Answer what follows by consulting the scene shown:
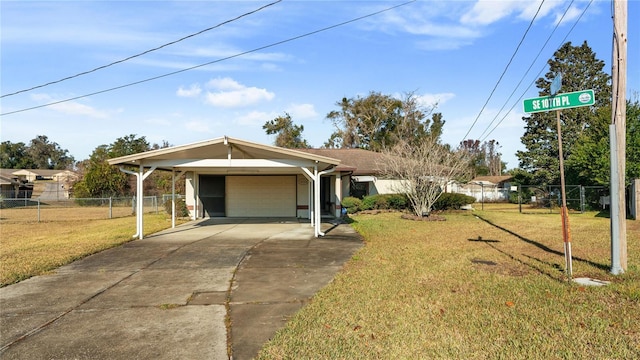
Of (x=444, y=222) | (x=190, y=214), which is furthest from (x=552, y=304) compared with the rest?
(x=190, y=214)

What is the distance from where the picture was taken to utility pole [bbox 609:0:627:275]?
20.3 ft

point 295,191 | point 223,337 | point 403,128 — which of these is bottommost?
point 223,337

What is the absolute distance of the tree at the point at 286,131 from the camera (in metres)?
40.5

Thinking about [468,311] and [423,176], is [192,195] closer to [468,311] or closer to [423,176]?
[423,176]

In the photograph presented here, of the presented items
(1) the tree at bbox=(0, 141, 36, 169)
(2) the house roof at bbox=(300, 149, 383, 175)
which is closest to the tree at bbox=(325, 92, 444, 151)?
(2) the house roof at bbox=(300, 149, 383, 175)

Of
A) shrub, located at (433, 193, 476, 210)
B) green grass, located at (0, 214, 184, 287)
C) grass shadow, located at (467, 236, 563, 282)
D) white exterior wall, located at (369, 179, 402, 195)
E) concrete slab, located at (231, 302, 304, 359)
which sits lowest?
concrete slab, located at (231, 302, 304, 359)

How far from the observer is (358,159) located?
2352cm

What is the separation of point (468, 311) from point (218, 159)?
858cm

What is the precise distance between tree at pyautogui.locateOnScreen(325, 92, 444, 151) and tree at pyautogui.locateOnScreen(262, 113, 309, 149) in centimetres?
441

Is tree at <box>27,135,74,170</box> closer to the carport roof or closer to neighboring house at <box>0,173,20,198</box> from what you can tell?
neighboring house at <box>0,173,20,198</box>

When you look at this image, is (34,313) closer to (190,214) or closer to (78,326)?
(78,326)

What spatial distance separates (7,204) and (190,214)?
2017 centimetres

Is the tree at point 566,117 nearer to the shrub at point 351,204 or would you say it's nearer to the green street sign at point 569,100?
the shrub at point 351,204

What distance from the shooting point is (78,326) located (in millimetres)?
4449
